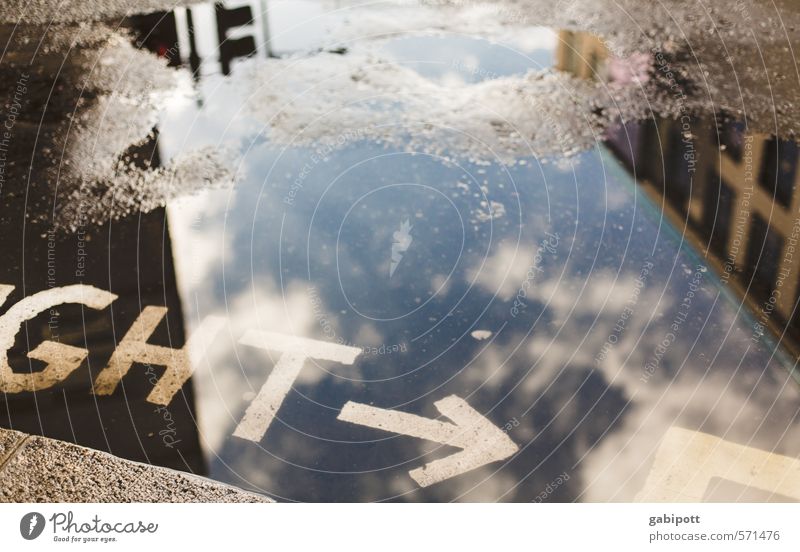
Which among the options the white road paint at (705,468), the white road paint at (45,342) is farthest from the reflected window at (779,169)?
the white road paint at (45,342)

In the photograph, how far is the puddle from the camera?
316 cm

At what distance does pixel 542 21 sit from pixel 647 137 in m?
1.53

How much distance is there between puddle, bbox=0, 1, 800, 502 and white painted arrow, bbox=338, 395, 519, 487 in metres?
0.01

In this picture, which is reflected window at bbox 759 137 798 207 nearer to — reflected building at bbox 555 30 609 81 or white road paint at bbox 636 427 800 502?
reflected building at bbox 555 30 609 81

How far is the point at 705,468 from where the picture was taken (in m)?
3.05

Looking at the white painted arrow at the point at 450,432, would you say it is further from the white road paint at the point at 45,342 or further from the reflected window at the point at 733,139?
the reflected window at the point at 733,139

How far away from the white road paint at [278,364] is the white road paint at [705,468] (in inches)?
51.4

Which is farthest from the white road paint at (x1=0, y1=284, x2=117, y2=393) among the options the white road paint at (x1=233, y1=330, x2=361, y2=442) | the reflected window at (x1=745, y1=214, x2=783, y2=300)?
the reflected window at (x1=745, y1=214, x2=783, y2=300)

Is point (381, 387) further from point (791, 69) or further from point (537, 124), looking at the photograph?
point (791, 69)

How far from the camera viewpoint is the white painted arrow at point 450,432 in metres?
3.03

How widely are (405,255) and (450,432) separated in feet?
3.58

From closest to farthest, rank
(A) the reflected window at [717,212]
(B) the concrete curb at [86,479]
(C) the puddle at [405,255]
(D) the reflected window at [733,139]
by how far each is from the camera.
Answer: (B) the concrete curb at [86,479] → (C) the puddle at [405,255] → (A) the reflected window at [717,212] → (D) the reflected window at [733,139]

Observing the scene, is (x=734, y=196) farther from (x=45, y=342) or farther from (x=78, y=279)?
(x=45, y=342)

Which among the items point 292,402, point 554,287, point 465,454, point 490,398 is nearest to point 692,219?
point 554,287
